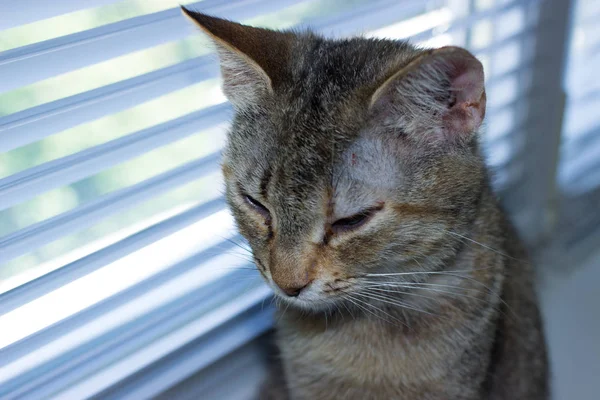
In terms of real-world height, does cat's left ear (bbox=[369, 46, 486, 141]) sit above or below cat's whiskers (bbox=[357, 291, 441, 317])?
above

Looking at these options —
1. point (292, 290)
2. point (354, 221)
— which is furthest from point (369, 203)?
point (292, 290)

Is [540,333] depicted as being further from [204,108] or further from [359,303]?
[204,108]

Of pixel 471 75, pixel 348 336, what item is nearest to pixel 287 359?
pixel 348 336

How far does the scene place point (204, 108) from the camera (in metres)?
1.27

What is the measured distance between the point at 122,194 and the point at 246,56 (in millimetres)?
354

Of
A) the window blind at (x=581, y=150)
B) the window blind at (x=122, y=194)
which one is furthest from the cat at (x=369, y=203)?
the window blind at (x=581, y=150)

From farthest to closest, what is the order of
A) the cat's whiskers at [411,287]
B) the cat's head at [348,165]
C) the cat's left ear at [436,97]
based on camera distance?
1. the cat's whiskers at [411,287]
2. the cat's head at [348,165]
3. the cat's left ear at [436,97]

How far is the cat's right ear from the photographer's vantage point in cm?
99

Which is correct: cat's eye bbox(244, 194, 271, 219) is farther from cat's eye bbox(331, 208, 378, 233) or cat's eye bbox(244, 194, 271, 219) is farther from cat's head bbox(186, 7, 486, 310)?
cat's eye bbox(331, 208, 378, 233)

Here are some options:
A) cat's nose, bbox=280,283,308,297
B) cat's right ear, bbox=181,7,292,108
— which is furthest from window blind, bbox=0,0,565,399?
cat's nose, bbox=280,283,308,297

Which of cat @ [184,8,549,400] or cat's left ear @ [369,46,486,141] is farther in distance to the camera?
cat @ [184,8,549,400]

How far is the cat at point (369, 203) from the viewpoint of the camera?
98 centimetres

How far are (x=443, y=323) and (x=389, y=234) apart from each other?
0.27m

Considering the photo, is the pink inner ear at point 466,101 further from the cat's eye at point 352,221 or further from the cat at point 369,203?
the cat's eye at point 352,221
